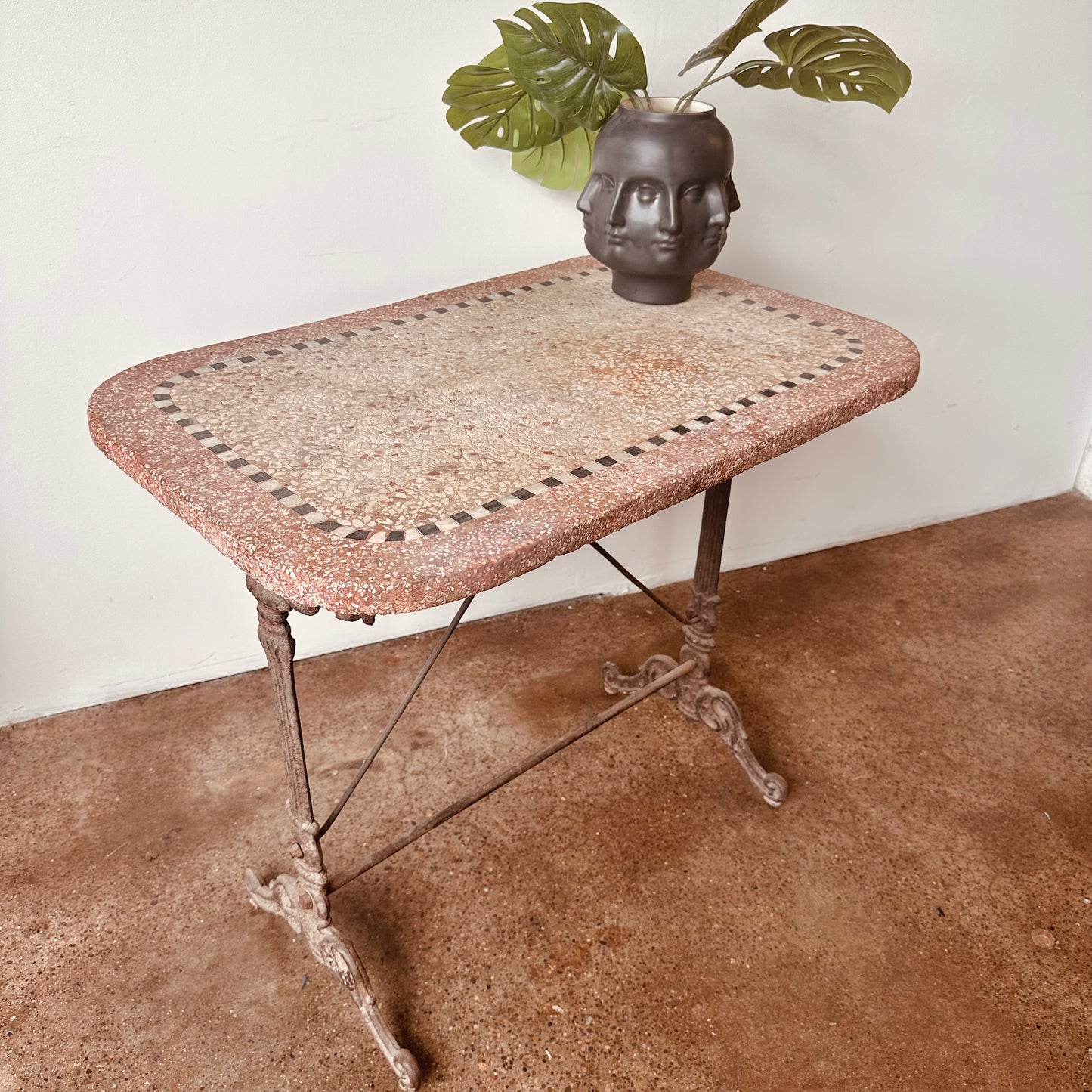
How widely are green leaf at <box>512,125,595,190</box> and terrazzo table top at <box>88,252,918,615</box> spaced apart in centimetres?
32

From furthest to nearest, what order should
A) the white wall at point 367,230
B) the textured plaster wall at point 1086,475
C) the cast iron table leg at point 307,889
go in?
the textured plaster wall at point 1086,475, the white wall at point 367,230, the cast iron table leg at point 307,889

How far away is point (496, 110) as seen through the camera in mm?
1838

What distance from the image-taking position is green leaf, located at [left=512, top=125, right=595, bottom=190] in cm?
201

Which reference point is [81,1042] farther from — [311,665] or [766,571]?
[766,571]

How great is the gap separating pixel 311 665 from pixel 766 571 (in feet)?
4.16

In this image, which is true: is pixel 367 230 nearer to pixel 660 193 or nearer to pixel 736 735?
pixel 660 193

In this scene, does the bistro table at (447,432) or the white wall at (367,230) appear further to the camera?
the white wall at (367,230)

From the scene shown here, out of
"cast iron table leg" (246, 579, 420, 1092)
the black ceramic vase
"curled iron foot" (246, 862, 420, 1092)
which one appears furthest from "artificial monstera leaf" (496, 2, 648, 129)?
"curled iron foot" (246, 862, 420, 1092)

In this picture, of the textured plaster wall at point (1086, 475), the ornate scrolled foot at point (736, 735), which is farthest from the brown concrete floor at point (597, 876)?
the textured plaster wall at point (1086, 475)

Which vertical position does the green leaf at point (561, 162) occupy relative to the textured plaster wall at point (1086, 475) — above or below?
above

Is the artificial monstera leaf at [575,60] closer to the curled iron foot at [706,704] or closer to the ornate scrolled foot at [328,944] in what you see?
the curled iron foot at [706,704]

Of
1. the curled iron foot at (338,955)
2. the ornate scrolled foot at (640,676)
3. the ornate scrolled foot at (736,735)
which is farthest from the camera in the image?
the ornate scrolled foot at (640,676)

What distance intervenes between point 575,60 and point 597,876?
1.41 metres

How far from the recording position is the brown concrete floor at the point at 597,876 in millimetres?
1618
